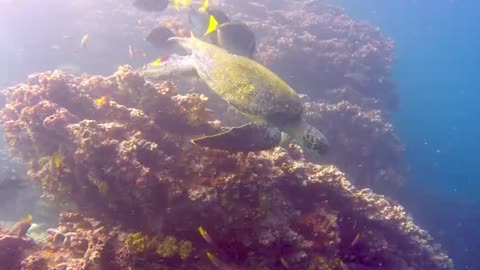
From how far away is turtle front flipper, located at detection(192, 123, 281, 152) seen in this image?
309 cm

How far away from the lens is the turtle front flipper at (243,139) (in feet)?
10.1

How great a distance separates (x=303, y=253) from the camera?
3760 mm

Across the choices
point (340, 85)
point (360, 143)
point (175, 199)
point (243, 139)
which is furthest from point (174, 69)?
point (340, 85)

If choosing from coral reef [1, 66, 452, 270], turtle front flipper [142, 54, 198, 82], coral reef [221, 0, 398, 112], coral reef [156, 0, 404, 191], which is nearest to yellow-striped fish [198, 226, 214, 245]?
coral reef [1, 66, 452, 270]

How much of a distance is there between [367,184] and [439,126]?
28.9 metres

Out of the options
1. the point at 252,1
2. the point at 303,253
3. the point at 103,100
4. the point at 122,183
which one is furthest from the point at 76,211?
the point at 252,1

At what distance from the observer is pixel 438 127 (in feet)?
112

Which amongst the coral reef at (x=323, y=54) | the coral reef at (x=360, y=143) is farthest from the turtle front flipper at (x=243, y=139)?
the coral reef at (x=323, y=54)

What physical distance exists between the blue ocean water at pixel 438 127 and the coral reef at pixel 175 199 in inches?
471

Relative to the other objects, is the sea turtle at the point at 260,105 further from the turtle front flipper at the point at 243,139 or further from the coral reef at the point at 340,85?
the coral reef at the point at 340,85

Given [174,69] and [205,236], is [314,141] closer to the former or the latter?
[205,236]

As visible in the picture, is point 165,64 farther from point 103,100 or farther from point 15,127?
point 15,127

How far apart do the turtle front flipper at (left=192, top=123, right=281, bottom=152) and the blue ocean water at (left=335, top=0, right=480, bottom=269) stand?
1372 centimetres

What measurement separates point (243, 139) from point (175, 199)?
1.14 m
